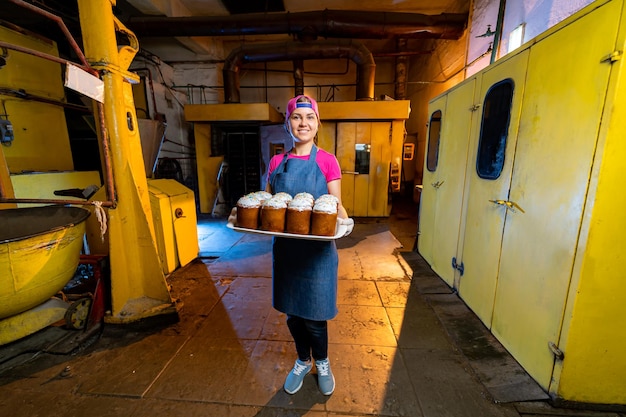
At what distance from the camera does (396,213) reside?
746 cm

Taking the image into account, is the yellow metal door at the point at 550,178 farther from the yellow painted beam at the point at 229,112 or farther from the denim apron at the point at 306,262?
the yellow painted beam at the point at 229,112

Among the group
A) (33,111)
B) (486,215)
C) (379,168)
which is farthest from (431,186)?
(33,111)

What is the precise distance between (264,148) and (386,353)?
6.80 m

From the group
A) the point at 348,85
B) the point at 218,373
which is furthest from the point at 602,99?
the point at 348,85

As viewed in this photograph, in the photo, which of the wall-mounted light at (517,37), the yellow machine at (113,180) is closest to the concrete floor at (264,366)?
the yellow machine at (113,180)

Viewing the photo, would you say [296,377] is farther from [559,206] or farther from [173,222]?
[173,222]

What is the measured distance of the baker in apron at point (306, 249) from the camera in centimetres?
160

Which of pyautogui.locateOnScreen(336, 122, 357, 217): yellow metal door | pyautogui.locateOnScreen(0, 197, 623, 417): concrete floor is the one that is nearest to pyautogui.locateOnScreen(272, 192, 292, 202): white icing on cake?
pyautogui.locateOnScreen(0, 197, 623, 417): concrete floor

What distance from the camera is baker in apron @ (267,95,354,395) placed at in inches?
62.9

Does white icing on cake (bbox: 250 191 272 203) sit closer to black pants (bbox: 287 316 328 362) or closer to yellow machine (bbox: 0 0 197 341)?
black pants (bbox: 287 316 328 362)

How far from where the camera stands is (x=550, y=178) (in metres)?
1.71

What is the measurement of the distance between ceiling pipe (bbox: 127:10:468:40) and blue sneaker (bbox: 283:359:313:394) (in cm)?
675

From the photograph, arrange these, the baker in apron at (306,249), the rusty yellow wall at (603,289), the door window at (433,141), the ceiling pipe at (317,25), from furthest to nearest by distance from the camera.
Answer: the ceiling pipe at (317,25)
the door window at (433,141)
the baker in apron at (306,249)
the rusty yellow wall at (603,289)

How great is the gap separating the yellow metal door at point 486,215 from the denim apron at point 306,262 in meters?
1.61
